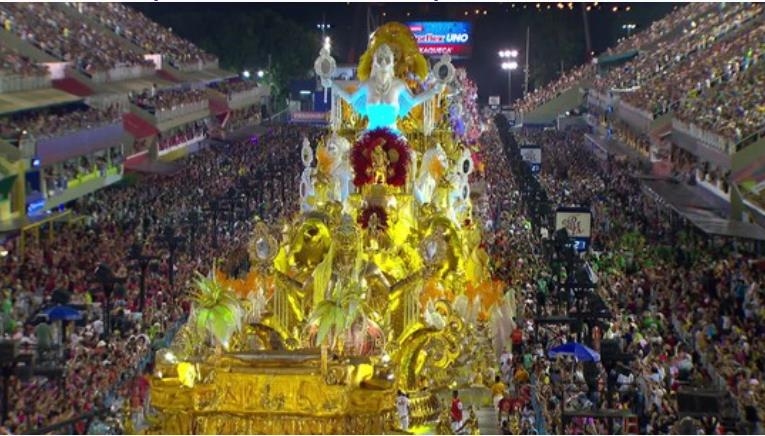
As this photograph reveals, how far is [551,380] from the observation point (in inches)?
912

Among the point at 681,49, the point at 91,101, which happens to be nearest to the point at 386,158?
the point at 91,101

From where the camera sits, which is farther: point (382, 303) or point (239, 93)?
point (239, 93)

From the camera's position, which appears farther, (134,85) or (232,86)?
(232,86)

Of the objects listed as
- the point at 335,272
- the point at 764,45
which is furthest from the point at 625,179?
the point at 335,272

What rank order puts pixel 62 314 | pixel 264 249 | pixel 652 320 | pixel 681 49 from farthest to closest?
1. pixel 681 49
2. pixel 652 320
3. pixel 62 314
4. pixel 264 249

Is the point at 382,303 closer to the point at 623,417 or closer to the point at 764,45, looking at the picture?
the point at 623,417

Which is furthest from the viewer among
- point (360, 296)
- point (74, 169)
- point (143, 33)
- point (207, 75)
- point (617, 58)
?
point (617, 58)

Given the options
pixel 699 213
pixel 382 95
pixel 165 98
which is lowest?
pixel 699 213

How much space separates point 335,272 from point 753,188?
1965 centimetres

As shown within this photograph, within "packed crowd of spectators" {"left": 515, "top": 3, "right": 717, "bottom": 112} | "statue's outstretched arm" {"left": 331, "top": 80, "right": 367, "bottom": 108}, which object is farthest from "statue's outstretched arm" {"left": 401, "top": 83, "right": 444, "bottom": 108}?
"packed crowd of spectators" {"left": 515, "top": 3, "right": 717, "bottom": 112}

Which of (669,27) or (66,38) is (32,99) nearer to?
(66,38)

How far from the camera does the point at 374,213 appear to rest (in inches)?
943

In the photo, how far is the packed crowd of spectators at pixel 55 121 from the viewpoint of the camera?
45094 mm

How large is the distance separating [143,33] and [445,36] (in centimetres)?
3221
